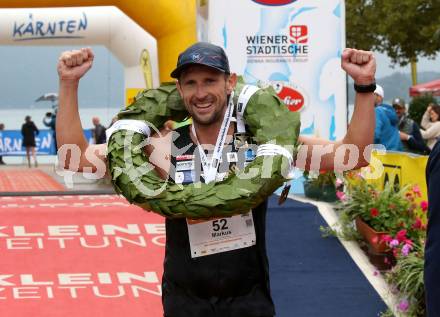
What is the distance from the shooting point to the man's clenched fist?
3188 mm

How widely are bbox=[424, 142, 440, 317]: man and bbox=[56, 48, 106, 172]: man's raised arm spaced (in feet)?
4.72

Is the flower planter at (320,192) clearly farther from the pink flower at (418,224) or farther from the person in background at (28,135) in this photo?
the person in background at (28,135)

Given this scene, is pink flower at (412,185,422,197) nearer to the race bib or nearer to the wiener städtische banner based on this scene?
the race bib

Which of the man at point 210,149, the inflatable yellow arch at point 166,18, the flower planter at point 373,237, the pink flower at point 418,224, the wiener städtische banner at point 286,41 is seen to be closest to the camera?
the man at point 210,149

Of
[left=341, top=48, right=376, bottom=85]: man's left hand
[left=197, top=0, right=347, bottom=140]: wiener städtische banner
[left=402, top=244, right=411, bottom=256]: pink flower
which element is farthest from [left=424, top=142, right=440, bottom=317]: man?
[left=197, top=0, right=347, bottom=140]: wiener städtische banner

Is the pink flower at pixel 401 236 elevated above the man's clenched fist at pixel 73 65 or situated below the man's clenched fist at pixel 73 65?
below

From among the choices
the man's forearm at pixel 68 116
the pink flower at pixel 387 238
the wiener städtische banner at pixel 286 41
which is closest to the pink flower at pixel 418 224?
the pink flower at pixel 387 238

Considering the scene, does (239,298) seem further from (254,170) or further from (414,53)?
(414,53)

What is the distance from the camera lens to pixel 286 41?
9.87 meters

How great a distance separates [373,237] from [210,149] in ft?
11.6

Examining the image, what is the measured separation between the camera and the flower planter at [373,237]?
643 cm

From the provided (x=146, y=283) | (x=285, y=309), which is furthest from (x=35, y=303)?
(x=285, y=309)

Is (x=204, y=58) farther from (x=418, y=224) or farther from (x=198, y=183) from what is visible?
(x=418, y=224)

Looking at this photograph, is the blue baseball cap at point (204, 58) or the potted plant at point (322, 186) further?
the potted plant at point (322, 186)
